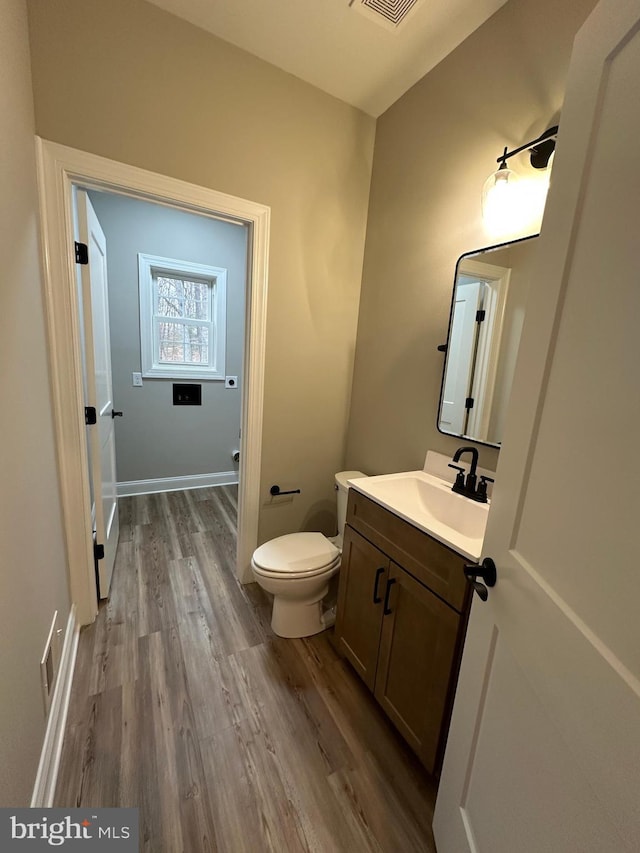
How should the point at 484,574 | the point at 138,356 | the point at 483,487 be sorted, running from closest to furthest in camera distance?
the point at 484,574 → the point at 483,487 → the point at 138,356

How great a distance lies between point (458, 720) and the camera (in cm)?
90

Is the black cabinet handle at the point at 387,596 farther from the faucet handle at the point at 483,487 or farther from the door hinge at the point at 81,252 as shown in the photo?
the door hinge at the point at 81,252

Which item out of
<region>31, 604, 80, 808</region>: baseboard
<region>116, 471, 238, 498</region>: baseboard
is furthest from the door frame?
<region>116, 471, 238, 498</region>: baseboard

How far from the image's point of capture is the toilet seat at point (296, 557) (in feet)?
5.34

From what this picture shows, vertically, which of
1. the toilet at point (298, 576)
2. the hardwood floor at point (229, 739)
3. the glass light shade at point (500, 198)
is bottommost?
the hardwood floor at point (229, 739)

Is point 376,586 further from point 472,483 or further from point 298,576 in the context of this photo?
point 472,483

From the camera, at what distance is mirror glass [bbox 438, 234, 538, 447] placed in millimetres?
1294

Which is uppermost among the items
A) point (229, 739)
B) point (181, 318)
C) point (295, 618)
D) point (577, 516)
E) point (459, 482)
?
point (181, 318)

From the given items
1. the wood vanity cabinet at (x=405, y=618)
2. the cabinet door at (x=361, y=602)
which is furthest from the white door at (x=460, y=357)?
the cabinet door at (x=361, y=602)

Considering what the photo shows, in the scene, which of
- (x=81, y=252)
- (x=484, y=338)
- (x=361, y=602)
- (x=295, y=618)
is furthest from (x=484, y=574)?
(x=81, y=252)

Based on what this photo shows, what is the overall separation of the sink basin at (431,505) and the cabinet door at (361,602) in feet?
0.68

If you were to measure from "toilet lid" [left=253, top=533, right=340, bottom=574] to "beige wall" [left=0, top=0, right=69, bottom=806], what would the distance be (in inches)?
32.8

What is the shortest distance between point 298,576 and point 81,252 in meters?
1.75

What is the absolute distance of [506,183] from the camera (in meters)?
1.24
